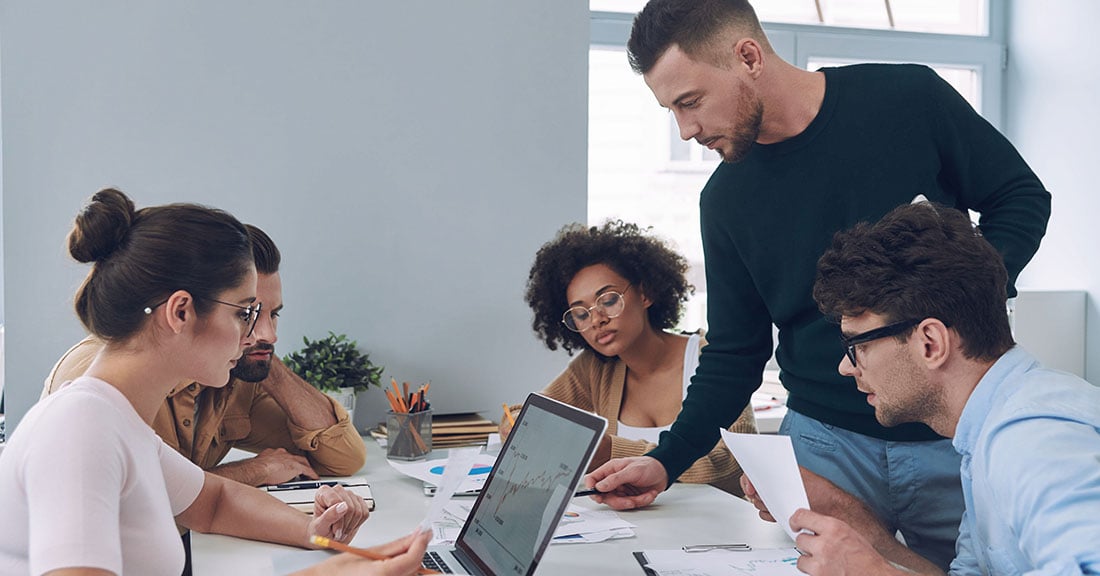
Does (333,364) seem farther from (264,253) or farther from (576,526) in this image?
(576,526)

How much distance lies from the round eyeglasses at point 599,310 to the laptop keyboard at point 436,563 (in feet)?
3.81

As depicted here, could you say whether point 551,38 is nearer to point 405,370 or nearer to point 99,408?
point 405,370

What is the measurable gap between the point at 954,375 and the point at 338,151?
182 centimetres

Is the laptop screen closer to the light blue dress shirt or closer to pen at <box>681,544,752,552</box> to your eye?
pen at <box>681,544,752,552</box>

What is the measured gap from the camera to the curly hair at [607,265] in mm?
2648

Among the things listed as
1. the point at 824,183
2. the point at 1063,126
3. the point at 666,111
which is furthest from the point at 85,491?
the point at 1063,126

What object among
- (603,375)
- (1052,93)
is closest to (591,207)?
(603,375)

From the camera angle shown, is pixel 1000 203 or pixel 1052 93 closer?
pixel 1000 203

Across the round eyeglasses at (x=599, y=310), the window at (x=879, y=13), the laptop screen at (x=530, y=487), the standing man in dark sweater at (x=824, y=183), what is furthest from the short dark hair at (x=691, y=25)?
the window at (x=879, y=13)

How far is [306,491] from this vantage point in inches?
75.2

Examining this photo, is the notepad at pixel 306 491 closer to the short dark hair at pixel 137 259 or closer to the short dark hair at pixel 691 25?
the short dark hair at pixel 137 259

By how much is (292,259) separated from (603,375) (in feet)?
2.95

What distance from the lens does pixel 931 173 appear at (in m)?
1.69

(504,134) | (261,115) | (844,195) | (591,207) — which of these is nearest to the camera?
(844,195)
